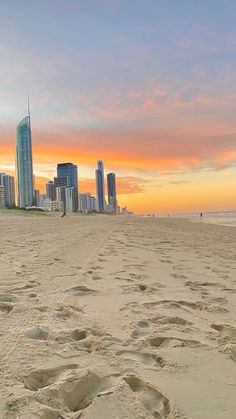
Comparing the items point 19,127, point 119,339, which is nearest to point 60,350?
point 119,339

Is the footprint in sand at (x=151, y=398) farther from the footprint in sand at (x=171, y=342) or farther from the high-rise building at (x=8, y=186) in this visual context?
the high-rise building at (x=8, y=186)

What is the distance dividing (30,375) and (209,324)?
1.76m

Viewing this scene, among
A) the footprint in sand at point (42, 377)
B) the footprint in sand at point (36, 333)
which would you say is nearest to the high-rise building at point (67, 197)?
the footprint in sand at point (36, 333)

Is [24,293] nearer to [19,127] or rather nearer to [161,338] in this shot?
[161,338]

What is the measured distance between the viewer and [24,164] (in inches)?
6885

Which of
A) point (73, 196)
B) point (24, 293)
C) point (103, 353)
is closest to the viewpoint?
point (103, 353)

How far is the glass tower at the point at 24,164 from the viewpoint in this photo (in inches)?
6831

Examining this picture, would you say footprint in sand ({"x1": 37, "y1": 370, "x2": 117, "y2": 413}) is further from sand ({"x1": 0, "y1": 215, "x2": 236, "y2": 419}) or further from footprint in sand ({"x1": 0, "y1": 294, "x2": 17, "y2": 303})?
footprint in sand ({"x1": 0, "y1": 294, "x2": 17, "y2": 303})

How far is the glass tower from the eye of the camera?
569 ft

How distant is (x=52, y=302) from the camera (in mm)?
3695

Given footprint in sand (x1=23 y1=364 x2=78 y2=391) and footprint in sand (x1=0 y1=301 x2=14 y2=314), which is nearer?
footprint in sand (x1=23 y1=364 x2=78 y2=391)

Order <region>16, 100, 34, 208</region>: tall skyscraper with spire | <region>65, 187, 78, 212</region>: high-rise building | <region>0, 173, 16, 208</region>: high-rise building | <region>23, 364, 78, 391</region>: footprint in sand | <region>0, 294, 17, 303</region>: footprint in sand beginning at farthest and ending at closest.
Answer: <region>65, 187, 78, 212</region>: high-rise building < <region>16, 100, 34, 208</region>: tall skyscraper with spire < <region>0, 173, 16, 208</region>: high-rise building < <region>0, 294, 17, 303</region>: footprint in sand < <region>23, 364, 78, 391</region>: footprint in sand

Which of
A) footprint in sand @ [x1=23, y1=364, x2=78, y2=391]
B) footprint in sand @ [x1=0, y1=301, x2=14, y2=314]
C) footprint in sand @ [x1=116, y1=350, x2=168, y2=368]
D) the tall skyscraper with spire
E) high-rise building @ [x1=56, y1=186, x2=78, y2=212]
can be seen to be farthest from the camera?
high-rise building @ [x1=56, y1=186, x2=78, y2=212]

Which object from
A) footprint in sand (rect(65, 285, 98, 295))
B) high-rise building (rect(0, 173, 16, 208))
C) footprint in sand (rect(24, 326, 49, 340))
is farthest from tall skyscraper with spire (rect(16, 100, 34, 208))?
footprint in sand (rect(24, 326, 49, 340))
